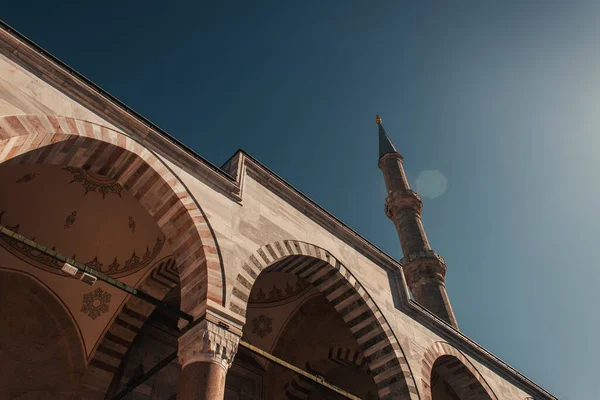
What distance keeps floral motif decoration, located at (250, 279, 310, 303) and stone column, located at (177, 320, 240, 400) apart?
14.2ft

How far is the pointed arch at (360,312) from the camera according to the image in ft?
24.3

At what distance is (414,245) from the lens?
15250 mm

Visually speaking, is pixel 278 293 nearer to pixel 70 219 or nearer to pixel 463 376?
pixel 463 376

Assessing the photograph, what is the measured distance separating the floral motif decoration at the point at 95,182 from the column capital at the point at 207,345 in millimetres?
3279

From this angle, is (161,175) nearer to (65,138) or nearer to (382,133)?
(65,138)

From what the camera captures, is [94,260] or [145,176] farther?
[94,260]

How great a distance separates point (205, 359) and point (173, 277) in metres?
→ 3.46

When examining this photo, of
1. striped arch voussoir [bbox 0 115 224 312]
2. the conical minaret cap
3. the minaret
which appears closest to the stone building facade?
striped arch voussoir [bbox 0 115 224 312]

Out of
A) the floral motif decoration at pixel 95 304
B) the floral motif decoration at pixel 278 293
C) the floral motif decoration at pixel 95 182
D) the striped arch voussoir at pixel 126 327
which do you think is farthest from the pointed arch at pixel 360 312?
the floral motif decoration at pixel 95 304

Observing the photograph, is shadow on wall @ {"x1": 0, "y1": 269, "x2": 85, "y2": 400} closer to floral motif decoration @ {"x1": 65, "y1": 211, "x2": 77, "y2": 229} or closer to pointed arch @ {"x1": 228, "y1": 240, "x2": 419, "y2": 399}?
floral motif decoration @ {"x1": 65, "y1": 211, "x2": 77, "y2": 229}

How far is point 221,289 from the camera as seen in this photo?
18.3 feet

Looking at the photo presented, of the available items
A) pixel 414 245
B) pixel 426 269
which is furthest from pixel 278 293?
pixel 414 245

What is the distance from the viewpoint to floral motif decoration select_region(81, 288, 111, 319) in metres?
8.27

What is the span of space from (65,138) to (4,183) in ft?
8.80
